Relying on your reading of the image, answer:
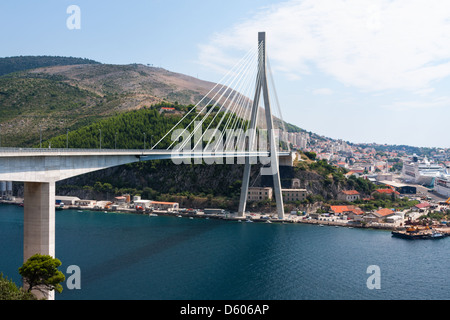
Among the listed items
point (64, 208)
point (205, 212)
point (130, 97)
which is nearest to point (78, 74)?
point (130, 97)

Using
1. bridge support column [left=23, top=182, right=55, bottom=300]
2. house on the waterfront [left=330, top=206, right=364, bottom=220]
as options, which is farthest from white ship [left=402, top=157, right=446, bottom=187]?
bridge support column [left=23, top=182, right=55, bottom=300]

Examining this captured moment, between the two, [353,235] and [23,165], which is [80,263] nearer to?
[23,165]

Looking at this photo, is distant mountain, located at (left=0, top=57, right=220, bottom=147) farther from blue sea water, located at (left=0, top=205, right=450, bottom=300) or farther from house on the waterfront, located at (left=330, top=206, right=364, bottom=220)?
house on the waterfront, located at (left=330, top=206, right=364, bottom=220)

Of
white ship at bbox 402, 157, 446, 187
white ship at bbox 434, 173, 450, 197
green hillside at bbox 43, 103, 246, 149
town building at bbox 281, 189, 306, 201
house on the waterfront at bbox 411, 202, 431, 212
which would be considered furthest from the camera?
white ship at bbox 402, 157, 446, 187

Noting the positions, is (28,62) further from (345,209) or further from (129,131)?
(345,209)

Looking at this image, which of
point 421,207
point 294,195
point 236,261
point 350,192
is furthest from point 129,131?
point 421,207

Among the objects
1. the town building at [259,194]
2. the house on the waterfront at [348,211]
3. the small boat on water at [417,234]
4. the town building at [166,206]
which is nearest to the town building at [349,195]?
the house on the waterfront at [348,211]
